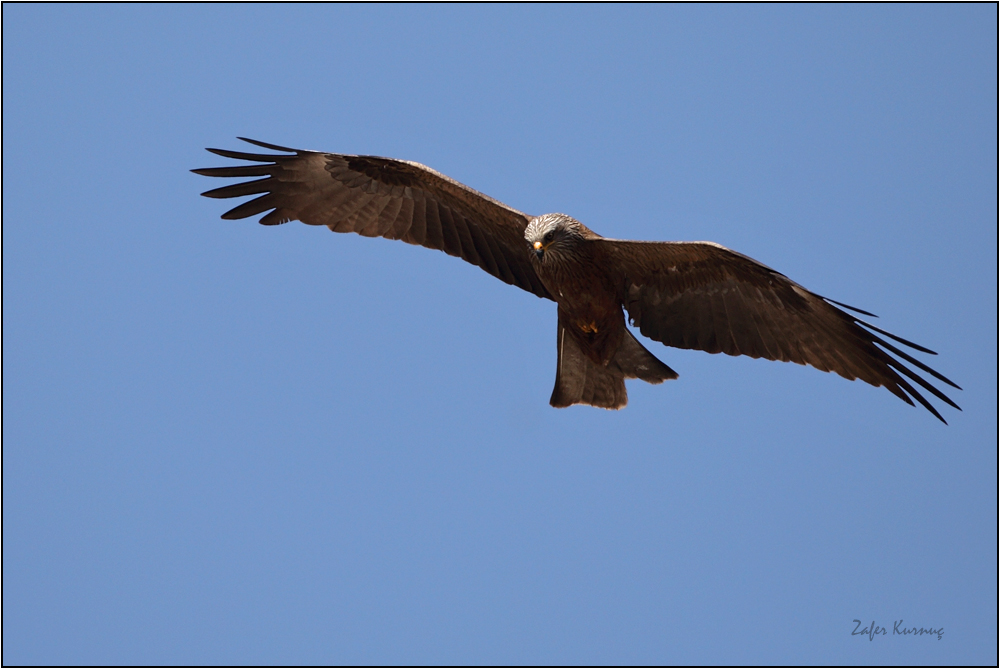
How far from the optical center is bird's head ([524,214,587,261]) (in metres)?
7.08

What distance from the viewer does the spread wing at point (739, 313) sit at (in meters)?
7.04

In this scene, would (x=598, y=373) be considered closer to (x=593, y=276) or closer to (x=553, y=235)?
(x=593, y=276)

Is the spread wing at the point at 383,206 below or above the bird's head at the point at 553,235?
above

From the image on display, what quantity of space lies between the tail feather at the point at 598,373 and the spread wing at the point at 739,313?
30 cm

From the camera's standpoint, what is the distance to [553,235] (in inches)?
280

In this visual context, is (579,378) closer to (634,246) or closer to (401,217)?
(634,246)

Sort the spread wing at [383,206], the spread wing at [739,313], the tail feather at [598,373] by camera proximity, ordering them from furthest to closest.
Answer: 1. the spread wing at [383,206]
2. the tail feather at [598,373]
3. the spread wing at [739,313]

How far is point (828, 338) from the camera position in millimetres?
7188

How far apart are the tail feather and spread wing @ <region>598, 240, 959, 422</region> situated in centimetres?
30

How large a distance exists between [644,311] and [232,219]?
10.6 ft

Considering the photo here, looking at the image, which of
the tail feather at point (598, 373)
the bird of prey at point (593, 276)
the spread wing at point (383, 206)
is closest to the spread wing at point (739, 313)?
the bird of prey at point (593, 276)

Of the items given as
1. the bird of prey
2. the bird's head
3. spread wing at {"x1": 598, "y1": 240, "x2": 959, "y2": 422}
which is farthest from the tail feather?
the bird's head

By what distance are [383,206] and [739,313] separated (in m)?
2.88

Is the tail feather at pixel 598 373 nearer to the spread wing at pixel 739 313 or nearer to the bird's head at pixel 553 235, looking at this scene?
the spread wing at pixel 739 313
